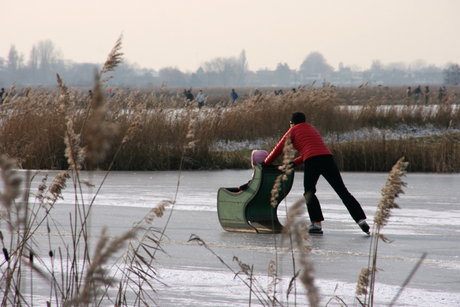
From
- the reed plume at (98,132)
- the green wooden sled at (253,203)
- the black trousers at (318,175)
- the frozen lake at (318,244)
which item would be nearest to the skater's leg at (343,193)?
the black trousers at (318,175)

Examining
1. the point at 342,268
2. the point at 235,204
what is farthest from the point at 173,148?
the point at 342,268

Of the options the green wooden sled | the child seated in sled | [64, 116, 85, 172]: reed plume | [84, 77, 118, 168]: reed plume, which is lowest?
the green wooden sled

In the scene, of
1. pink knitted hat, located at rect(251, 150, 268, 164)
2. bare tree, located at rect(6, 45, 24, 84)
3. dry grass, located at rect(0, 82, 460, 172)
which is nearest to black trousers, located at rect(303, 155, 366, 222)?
pink knitted hat, located at rect(251, 150, 268, 164)

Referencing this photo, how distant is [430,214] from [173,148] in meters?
7.77

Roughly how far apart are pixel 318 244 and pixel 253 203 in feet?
3.39

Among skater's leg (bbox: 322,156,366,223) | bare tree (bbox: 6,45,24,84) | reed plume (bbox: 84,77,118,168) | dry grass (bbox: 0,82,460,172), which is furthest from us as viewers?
bare tree (bbox: 6,45,24,84)

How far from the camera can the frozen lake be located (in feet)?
13.0

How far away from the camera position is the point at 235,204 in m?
6.39

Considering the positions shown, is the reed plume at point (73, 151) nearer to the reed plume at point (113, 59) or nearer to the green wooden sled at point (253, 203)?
the reed plume at point (113, 59)

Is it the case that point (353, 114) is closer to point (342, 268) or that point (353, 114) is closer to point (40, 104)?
point (40, 104)

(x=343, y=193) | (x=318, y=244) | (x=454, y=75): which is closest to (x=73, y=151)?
(x=318, y=244)

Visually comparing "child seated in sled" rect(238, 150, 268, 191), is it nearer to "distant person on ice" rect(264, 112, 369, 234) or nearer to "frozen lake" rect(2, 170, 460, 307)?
"distant person on ice" rect(264, 112, 369, 234)

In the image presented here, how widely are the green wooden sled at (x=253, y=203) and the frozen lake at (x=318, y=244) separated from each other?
0.15 m

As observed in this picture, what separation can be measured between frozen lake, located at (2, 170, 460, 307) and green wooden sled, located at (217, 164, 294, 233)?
0.49 feet
